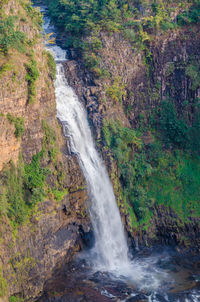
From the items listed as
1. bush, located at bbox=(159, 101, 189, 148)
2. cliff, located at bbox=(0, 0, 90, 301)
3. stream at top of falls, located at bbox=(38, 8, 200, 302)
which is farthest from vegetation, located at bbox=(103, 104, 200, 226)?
cliff, located at bbox=(0, 0, 90, 301)

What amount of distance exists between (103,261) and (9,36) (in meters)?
9.69

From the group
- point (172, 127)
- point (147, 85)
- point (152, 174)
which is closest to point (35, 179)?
point (152, 174)

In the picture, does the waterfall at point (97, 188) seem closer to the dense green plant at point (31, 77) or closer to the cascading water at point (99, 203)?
the cascading water at point (99, 203)

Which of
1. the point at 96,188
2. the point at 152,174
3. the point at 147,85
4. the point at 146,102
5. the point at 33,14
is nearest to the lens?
the point at 33,14

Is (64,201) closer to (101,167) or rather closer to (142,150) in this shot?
(101,167)

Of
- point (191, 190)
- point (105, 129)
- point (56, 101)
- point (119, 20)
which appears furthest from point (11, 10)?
point (191, 190)

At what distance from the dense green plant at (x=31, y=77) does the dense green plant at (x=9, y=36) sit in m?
0.61

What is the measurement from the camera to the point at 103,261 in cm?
1574

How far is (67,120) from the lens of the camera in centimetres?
1661

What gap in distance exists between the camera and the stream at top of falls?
13.9 meters

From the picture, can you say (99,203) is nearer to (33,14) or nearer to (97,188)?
(97,188)

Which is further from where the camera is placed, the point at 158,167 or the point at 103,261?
the point at 158,167

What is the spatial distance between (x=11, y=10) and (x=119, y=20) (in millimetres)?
8469

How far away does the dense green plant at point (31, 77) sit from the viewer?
13.8m
